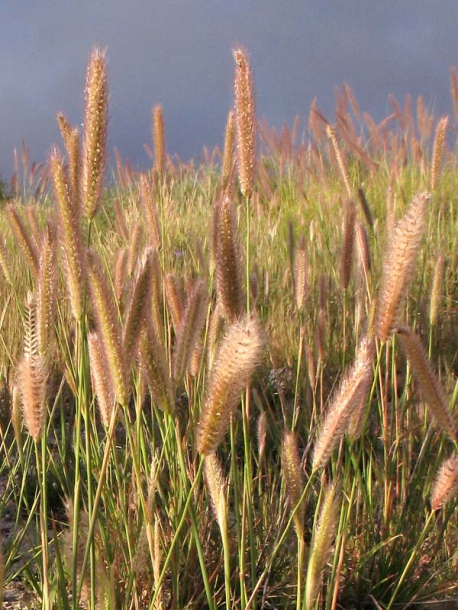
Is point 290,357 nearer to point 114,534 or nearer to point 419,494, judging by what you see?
point 419,494

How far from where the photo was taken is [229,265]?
45.6 inches

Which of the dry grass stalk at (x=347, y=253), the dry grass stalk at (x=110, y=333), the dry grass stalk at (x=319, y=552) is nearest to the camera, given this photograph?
the dry grass stalk at (x=110, y=333)

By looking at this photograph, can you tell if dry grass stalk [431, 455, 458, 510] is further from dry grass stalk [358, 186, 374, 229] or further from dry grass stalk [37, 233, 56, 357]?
dry grass stalk [358, 186, 374, 229]

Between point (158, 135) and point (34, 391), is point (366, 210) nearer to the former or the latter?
point (158, 135)

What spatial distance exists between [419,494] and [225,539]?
1.09 meters

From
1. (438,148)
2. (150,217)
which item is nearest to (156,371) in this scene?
(150,217)

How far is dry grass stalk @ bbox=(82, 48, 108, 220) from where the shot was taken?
1152 millimetres

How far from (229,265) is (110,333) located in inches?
9.4

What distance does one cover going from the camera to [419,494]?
203cm

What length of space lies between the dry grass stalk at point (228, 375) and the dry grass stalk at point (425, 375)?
1.25 ft

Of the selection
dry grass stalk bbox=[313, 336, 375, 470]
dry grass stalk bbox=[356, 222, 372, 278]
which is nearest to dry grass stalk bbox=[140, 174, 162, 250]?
dry grass stalk bbox=[356, 222, 372, 278]

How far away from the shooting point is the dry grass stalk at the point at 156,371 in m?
1.09

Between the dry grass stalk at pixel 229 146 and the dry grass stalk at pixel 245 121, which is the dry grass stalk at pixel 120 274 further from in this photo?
the dry grass stalk at pixel 245 121

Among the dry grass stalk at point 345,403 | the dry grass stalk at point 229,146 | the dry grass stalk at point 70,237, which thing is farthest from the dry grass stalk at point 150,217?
the dry grass stalk at point 345,403
